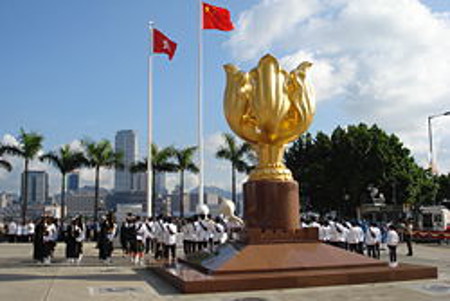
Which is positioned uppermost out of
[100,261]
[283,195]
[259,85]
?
[259,85]

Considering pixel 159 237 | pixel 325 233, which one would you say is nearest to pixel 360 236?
pixel 325 233

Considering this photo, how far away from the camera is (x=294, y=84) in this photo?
13359 mm

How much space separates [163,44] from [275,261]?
17.0 meters

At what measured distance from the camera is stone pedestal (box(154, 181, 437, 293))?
9.78m

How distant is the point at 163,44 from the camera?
24.8m

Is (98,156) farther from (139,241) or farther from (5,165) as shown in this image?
(139,241)

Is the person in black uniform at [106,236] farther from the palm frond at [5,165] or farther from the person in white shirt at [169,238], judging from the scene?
the palm frond at [5,165]

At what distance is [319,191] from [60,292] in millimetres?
30291

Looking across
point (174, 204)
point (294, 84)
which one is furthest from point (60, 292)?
point (174, 204)

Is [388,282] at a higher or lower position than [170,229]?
lower

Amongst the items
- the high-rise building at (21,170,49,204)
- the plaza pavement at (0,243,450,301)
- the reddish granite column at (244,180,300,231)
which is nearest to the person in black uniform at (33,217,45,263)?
the plaza pavement at (0,243,450,301)

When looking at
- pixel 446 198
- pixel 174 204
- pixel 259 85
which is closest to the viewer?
pixel 259 85

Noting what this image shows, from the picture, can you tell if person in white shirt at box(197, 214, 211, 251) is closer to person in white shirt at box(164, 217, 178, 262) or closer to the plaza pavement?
person in white shirt at box(164, 217, 178, 262)

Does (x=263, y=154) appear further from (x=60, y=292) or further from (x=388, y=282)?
(x=60, y=292)
